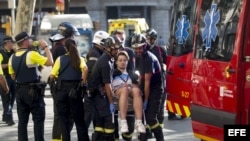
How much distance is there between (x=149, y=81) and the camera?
10.3 metres

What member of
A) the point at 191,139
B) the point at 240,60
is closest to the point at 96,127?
the point at 191,139

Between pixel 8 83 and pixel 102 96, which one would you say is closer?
pixel 102 96

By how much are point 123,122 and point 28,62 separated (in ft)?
5.57

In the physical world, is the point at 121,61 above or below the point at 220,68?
below

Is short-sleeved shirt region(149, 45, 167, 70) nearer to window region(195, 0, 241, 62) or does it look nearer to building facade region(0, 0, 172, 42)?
window region(195, 0, 241, 62)

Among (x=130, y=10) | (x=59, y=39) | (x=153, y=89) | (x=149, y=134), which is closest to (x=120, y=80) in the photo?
(x=153, y=89)

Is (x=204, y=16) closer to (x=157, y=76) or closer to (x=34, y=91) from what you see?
(x=157, y=76)

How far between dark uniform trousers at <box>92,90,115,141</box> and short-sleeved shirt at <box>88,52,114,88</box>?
14cm

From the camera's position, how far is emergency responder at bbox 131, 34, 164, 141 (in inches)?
406

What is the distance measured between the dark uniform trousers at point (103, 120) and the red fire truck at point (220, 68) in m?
→ 1.41

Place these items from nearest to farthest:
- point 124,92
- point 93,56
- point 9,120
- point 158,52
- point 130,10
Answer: point 124,92, point 93,56, point 158,52, point 9,120, point 130,10

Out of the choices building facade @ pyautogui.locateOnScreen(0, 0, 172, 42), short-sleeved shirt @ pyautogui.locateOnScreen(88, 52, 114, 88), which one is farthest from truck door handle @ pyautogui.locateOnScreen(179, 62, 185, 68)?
building facade @ pyautogui.locateOnScreen(0, 0, 172, 42)

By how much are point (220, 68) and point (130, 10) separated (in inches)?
1901

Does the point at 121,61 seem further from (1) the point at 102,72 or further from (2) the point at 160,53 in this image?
(2) the point at 160,53
